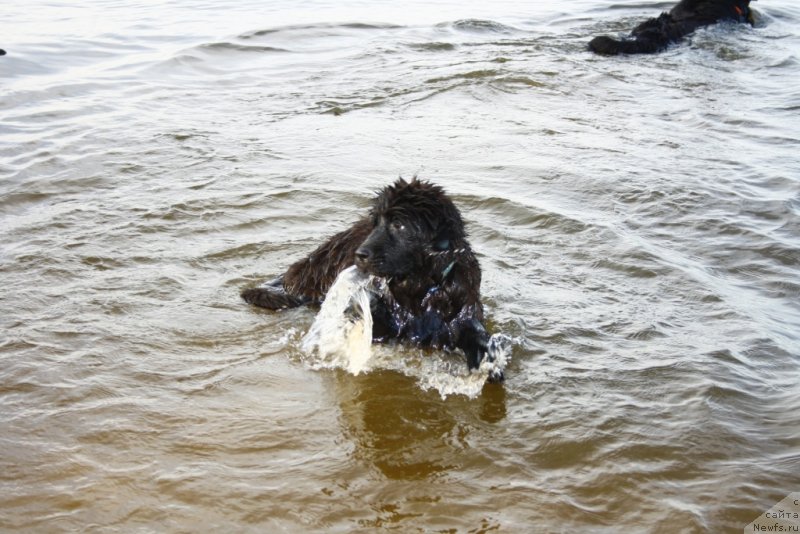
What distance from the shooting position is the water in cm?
412

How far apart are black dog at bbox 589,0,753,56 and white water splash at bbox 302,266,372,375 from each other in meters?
9.14

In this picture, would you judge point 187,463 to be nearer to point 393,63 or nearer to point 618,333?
point 618,333

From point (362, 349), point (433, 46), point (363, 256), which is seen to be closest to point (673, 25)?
point (433, 46)

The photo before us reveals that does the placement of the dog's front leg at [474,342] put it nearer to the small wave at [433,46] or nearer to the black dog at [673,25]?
the black dog at [673,25]

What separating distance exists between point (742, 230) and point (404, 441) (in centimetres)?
418

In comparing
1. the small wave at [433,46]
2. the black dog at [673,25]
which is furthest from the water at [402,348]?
the small wave at [433,46]

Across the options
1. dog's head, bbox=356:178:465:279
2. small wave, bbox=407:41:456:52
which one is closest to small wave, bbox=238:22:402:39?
small wave, bbox=407:41:456:52

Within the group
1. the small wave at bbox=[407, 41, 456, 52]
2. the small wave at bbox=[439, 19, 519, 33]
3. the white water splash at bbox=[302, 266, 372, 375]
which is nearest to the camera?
the white water splash at bbox=[302, 266, 372, 375]

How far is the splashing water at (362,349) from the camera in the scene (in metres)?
5.27

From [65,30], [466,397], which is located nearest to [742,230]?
[466,397]

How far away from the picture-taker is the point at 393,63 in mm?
13438

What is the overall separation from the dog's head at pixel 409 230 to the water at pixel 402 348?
2.29 feet

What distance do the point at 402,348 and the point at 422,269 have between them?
572 millimetres

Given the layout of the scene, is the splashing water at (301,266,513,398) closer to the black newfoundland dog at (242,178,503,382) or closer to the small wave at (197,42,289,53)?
the black newfoundland dog at (242,178,503,382)
